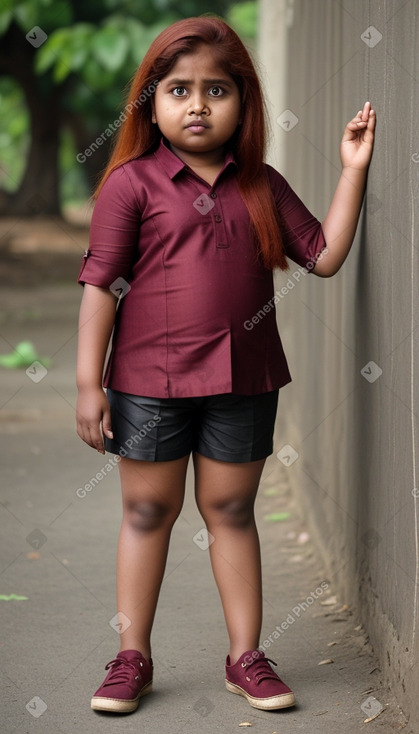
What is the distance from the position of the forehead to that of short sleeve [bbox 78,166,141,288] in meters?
0.28

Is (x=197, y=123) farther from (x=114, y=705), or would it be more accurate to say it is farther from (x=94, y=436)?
(x=114, y=705)

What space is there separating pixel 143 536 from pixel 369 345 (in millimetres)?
837

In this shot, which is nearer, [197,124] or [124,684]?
[197,124]

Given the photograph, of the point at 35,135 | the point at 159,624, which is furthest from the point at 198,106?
the point at 35,135

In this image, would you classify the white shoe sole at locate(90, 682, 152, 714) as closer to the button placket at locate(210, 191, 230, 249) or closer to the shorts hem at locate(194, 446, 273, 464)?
the shorts hem at locate(194, 446, 273, 464)

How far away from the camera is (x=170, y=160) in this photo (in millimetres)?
2777

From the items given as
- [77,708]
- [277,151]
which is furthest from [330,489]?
[277,151]

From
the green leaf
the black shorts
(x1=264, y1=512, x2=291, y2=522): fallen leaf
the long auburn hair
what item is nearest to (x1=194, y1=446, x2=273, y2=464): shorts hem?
the black shorts

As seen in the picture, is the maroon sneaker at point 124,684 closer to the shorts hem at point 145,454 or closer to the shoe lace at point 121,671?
the shoe lace at point 121,671

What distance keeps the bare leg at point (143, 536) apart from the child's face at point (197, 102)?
0.83m

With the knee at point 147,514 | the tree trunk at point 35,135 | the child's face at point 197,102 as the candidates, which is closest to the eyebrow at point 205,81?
the child's face at point 197,102

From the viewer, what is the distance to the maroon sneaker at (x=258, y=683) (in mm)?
2865

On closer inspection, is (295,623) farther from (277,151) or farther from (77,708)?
(277,151)

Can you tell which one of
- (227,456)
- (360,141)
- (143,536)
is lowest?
(143,536)
